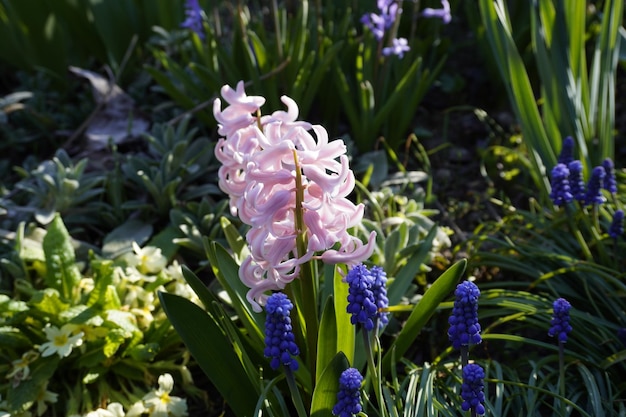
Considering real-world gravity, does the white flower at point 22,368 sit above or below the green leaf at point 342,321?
Result: below

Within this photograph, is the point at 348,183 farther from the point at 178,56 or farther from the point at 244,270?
the point at 178,56

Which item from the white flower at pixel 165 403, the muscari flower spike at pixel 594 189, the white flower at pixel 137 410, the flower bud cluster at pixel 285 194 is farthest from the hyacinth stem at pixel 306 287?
the muscari flower spike at pixel 594 189

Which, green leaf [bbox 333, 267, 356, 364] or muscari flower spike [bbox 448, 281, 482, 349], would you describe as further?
green leaf [bbox 333, 267, 356, 364]

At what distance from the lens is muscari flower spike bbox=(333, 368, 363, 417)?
4.87 feet

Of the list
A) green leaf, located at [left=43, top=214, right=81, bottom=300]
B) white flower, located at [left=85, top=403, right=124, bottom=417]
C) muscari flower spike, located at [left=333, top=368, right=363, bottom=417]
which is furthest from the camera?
green leaf, located at [left=43, top=214, right=81, bottom=300]

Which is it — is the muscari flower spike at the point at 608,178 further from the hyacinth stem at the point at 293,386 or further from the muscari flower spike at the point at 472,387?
the hyacinth stem at the point at 293,386

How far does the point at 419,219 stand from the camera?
2748 mm

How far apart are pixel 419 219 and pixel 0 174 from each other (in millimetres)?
1919

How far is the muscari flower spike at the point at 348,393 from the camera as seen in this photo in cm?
148

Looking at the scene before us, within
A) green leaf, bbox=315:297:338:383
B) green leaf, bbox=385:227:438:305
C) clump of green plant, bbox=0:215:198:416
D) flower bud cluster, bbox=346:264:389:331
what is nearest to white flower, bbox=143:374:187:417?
clump of green plant, bbox=0:215:198:416

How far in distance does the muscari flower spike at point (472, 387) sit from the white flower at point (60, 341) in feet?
3.74

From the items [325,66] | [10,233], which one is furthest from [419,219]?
[10,233]

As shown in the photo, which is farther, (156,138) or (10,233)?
(156,138)

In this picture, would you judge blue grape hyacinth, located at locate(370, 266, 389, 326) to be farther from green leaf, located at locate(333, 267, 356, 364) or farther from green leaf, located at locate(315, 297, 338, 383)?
green leaf, located at locate(333, 267, 356, 364)
